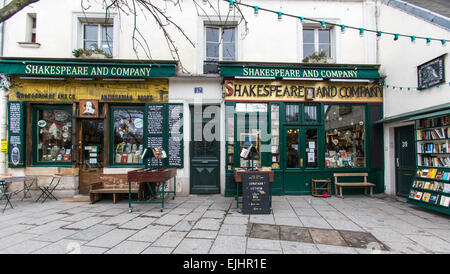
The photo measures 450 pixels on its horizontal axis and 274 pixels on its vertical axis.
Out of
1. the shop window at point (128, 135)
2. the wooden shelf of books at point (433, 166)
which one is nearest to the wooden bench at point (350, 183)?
the wooden shelf of books at point (433, 166)

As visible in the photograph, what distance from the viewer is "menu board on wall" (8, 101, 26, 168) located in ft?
21.8

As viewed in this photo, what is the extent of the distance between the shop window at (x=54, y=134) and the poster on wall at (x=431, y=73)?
36.0 feet

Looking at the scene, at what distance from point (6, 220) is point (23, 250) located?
220cm

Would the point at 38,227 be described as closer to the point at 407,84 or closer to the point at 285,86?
the point at 285,86

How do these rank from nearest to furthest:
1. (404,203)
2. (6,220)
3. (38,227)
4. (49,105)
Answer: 1. (38,227)
2. (6,220)
3. (404,203)
4. (49,105)

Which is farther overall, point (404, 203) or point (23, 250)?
point (404, 203)

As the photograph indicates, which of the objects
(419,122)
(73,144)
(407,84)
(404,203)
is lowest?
(404,203)

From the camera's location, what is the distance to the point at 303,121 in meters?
7.24

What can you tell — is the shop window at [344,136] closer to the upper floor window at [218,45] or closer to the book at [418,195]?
the book at [418,195]

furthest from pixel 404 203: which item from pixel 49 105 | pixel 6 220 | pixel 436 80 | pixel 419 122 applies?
pixel 49 105

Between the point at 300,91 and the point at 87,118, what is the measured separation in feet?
24.2

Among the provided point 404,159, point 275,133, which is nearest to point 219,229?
point 275,133

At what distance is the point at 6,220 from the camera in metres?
4.65

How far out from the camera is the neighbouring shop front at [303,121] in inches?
277
